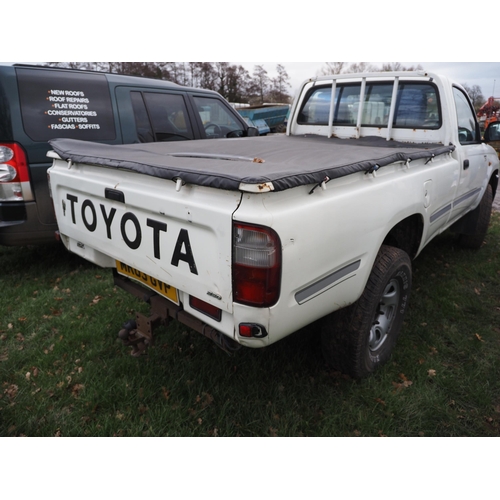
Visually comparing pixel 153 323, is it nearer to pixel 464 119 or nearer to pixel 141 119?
pixel 141 119

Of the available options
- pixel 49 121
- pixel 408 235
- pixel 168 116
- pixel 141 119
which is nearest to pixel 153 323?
pixel 408 235

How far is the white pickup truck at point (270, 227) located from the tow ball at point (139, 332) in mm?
15

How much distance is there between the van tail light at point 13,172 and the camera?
12.7ft

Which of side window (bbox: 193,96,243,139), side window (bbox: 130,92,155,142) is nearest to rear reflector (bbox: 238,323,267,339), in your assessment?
side window (bbox: 130,92,155,142)

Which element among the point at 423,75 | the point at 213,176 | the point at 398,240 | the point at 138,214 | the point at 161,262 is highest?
the point at 423,75

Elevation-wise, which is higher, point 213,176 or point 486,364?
point 213,176

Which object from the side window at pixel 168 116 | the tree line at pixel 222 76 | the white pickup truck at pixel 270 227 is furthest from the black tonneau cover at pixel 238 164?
the tree line at pixel 222 76

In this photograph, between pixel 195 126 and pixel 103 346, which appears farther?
pixel 195 126

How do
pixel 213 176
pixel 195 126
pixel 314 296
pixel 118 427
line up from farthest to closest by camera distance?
pixel 195 126 → pixel 118 427 → pixel 314 296 → pixel 213 176

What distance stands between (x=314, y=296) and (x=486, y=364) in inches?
75.0

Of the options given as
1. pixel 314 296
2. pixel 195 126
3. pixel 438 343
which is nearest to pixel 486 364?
pixel 438 343

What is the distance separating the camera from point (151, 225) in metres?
2.13

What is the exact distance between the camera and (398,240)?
3088 millimetres

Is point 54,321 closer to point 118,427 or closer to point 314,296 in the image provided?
point 118,427
